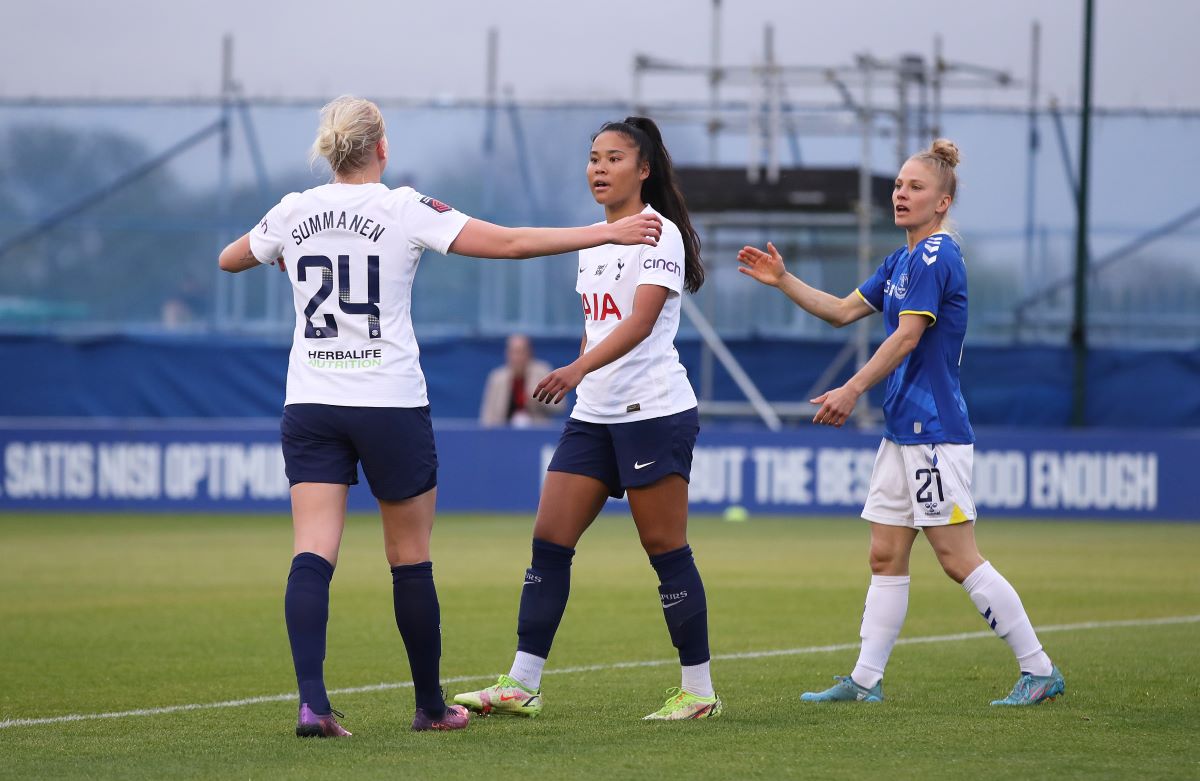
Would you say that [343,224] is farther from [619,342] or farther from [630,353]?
[630,353]

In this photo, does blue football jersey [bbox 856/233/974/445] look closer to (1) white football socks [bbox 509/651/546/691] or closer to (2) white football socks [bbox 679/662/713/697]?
(2) white football socks [bbox 679/662/713/697]

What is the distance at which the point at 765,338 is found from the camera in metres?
21.2

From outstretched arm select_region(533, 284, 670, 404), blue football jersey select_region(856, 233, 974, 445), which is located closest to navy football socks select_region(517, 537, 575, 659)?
outstretched arm select_region(533, 284, 670, 404)

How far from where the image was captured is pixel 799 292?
689 cm

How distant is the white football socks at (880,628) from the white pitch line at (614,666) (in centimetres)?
147

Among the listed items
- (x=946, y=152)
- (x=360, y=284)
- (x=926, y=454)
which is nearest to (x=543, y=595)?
(x=360, y=284)

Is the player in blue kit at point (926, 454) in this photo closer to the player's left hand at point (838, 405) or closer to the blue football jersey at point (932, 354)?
the blue football jersey at point (932, 354)

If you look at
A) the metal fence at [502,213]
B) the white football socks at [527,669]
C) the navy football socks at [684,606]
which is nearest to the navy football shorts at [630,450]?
the navy football socks at [684,606]

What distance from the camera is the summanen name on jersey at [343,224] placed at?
5.61 metres

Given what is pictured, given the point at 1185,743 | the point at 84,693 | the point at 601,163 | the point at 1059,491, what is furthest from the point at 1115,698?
the point at 1059,491

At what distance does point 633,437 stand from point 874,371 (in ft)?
2.96

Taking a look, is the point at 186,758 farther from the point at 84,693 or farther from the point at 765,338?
the point at 765,338

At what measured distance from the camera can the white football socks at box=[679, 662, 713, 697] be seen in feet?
20.2

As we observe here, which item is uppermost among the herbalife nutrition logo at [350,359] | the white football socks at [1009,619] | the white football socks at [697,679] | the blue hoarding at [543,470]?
the herbalife nutrition logo at [350,359]
